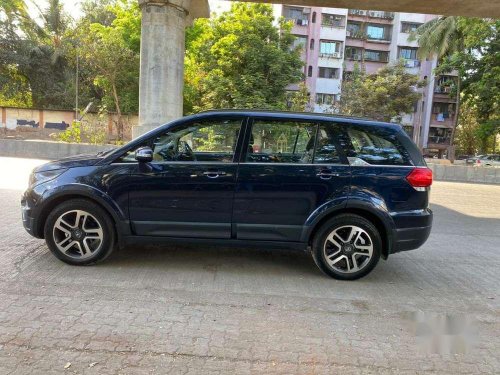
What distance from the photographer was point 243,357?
313 cm

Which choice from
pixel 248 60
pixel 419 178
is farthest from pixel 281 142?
pixel 248 60

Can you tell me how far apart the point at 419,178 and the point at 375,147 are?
0.57 m

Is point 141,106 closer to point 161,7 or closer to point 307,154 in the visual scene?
point 161,7

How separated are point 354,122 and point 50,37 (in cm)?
4222

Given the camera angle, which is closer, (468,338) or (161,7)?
(468,338)

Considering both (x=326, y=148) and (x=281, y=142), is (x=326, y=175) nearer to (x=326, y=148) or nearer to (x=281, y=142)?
(x=326, y=148)

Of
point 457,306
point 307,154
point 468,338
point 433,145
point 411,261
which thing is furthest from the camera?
point 433,145

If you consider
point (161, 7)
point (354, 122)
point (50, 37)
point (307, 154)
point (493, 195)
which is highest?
point (50, 37)

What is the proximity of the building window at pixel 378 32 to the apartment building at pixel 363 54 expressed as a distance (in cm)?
15

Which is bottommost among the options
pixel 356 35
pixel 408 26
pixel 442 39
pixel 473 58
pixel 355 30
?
pixel 473 58

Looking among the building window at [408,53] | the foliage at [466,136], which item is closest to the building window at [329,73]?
the building window at [408,53]

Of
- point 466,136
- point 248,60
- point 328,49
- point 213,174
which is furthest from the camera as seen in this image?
point 328,49

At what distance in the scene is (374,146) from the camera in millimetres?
4742

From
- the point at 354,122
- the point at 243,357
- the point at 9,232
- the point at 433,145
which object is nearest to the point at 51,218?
the point at 9,232
